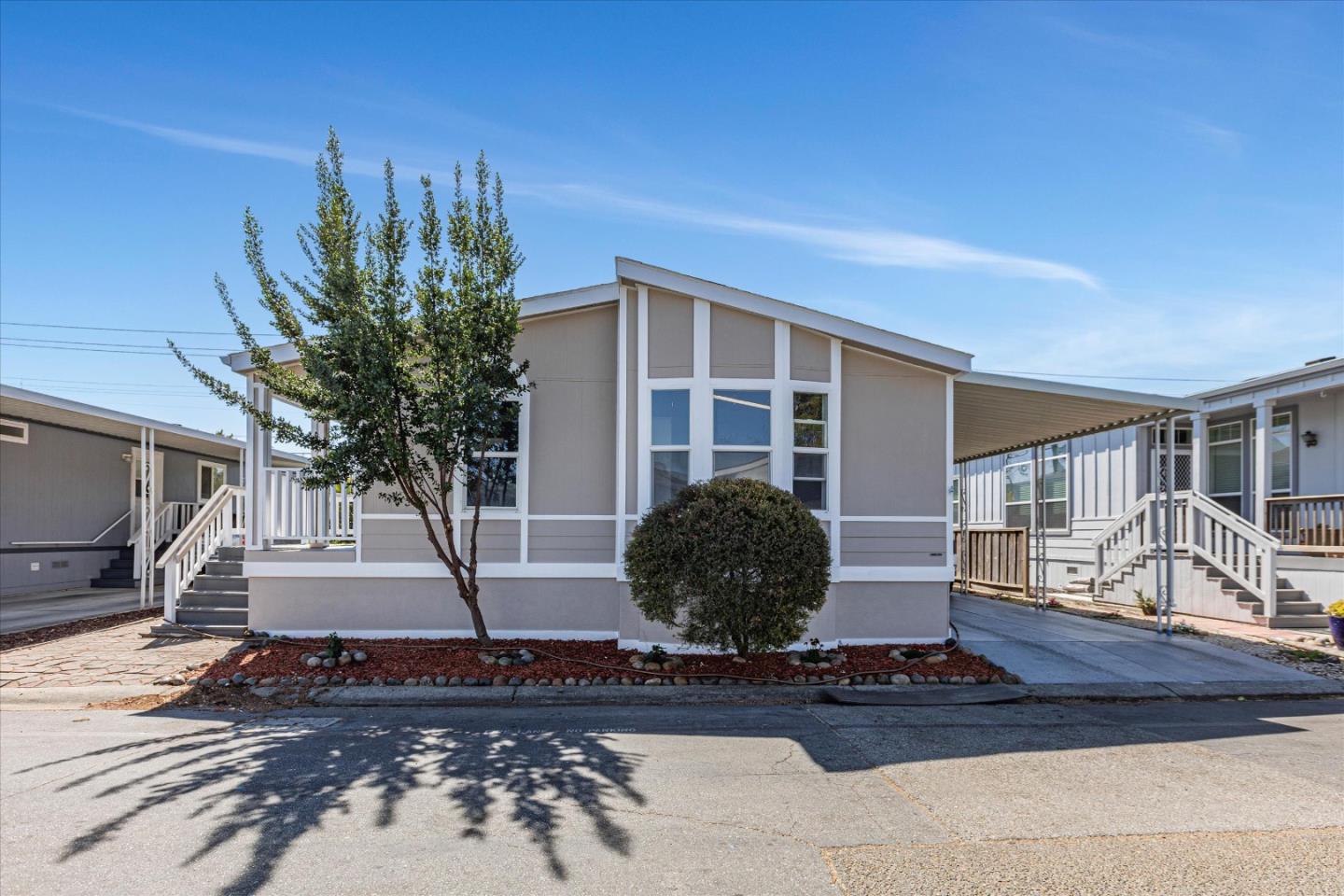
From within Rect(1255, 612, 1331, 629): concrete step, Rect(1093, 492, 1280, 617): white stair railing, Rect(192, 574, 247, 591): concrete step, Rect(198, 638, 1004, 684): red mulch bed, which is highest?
Rect(1093, 492, 1280, 617): white stair railing

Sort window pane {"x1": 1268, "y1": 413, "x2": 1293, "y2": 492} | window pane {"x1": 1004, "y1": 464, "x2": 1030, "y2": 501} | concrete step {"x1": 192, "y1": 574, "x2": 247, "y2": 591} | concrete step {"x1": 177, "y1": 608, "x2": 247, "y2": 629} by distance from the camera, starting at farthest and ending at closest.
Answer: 1. window pane {"x1": 1004, "y1": 464, "x2": 1030, "y2": 501}
2. window pane {"x1": 1268, "y1": 413, "x2": 1293, "y2": 492}
3. concrete step {"x1": 192, "y1": 574, "x2": 247, "y2": 591}
4. concrete step {"x1": 177, "y1": 608, "x2": 247, "y2": 629}

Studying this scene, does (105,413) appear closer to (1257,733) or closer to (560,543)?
(560,543)

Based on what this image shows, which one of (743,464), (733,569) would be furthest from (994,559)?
(733,569)

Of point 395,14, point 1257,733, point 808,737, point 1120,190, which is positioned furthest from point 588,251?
point 1257,733

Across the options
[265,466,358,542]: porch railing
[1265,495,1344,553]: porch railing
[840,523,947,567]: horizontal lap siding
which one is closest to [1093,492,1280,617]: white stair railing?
[1265,495,1344,553]: porch railing

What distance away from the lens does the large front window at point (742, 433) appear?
9500 mm

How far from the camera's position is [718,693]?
7.89 m

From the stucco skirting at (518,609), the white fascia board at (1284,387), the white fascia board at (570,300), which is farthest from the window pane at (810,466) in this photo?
the white fascia board at (1284,387)

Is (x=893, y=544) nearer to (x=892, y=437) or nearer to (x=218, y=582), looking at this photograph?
(x=892, y=437)

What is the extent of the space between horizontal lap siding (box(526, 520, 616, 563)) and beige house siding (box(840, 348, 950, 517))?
3042mm

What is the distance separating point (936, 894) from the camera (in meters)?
3.59

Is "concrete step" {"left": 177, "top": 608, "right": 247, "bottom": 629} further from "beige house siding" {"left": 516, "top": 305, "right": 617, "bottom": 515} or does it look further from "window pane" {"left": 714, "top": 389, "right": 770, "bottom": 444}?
"window pane" {"left": 714, "top": 389, "right": 770, "bottom": 444}

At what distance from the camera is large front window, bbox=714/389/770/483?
9.50m

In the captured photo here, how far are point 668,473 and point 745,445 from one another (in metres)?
0.96
